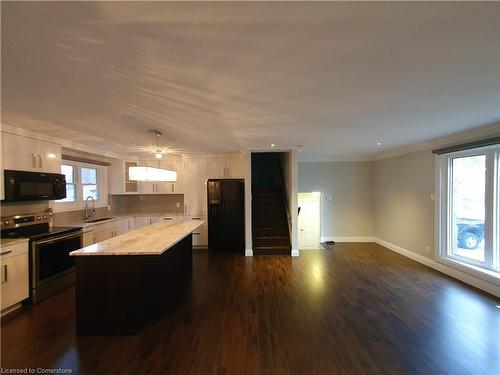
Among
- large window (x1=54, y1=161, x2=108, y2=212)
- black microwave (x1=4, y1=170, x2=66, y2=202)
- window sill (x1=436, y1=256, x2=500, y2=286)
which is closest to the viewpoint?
black microwave (x1=4, y1=170, x2=66, y2=202)

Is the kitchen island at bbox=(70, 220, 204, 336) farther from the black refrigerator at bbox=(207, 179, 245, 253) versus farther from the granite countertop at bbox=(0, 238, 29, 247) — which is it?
the black refrigerator at bbox=(207, 179, 245, 253)

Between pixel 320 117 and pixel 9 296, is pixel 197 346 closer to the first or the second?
pixel 9 296

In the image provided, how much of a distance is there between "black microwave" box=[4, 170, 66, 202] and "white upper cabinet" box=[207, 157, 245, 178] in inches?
118

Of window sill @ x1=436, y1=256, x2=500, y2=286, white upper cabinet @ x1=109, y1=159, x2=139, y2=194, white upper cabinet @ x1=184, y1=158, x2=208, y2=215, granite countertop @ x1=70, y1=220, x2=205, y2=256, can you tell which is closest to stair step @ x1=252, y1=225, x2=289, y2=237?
white upper cabinet @ x1=184, y1=158, x2=208, y2=215

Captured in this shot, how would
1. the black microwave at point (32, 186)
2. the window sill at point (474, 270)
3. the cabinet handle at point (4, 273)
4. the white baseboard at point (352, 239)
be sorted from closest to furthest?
the cabinet handle at point (4, 273)
the black microwave at point (32, 186)
the window sill at point (474, 270)
the white baseboard at point (352, 239)

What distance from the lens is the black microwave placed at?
122 inches

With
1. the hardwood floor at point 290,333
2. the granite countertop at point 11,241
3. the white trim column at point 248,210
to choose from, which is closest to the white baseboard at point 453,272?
the hardwood floor at point 290,333

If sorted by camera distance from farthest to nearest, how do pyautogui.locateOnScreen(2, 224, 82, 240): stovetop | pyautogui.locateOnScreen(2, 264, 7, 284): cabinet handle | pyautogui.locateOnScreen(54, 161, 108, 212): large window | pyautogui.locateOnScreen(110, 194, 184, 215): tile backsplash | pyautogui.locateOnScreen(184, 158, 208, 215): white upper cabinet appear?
pyautogui.locateOnScreen(110, 194, 184, 215): tile backsplash
pyautogui.locateOnScreen(184, 158, 208, 215): white upper cabinet
pyautogui.locateOnScreen(54, 161, 108, 212): large window
pyautogui.locateOnScreen(2, 224, 82, 240): stovetop
pyautogui.locateOnScreen(2, 264, 7, 284): cabinet handle

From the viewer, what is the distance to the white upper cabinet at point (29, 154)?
3123mm

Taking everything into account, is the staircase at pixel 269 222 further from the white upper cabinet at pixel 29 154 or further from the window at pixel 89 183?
the white upper cabinet at pixel 29 154

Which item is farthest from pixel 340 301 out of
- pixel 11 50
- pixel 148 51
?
pixel 11 50

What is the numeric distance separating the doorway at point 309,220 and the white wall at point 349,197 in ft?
1.86

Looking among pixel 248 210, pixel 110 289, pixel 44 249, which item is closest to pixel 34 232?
pixel 44 249

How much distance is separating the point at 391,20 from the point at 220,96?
1435mm
